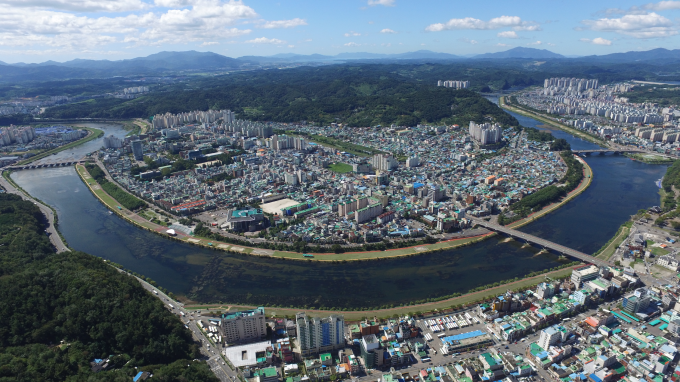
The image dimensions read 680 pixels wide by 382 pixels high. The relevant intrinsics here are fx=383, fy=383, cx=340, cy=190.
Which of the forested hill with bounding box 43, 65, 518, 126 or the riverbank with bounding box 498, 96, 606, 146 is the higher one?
the forested hill with bounding box 43, 65, 518, 126

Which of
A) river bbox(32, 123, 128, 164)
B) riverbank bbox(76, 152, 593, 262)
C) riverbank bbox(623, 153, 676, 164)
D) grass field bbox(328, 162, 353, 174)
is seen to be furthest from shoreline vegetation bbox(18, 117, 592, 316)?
grass field bbox(328, 162, 353, 174)

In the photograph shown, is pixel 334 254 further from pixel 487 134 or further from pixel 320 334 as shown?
pixel 487 134

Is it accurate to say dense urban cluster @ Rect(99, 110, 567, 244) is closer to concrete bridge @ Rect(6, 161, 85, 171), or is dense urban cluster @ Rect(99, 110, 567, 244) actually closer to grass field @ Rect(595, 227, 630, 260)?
concrete bridge @ Rect(6, 161, 85, 171)

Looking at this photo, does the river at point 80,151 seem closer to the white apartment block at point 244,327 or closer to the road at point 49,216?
the road at point 49,216

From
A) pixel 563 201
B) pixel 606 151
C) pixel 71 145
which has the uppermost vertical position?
pixel 71 145

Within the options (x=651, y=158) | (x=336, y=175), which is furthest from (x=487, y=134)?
(x=336, y=175)

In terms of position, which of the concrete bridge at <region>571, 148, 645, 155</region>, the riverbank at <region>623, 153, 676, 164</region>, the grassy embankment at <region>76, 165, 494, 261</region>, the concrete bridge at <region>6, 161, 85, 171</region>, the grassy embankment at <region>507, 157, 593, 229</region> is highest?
the concrete bridge at <region>6, 161, 85, 171</region>
